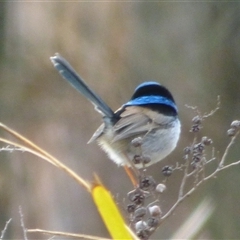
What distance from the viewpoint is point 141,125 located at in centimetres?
200

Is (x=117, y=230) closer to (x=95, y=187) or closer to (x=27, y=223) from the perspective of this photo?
(x=95, y=187)

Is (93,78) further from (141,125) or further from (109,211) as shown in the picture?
(109,211)

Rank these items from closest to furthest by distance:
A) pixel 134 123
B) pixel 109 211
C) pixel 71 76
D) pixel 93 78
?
pixel 109 211 → pixel 71 76 → pixel 134 123 → pixel 93 78

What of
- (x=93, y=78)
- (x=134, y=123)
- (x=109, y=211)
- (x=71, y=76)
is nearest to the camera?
(x=109, y=211)

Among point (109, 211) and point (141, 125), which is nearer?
point (109, 211)

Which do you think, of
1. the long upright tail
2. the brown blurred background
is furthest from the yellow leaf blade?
the brown blurred background

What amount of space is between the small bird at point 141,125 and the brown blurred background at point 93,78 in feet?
3.51

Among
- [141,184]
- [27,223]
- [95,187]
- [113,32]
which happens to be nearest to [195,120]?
[141,184]

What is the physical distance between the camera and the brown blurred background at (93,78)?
129 inches

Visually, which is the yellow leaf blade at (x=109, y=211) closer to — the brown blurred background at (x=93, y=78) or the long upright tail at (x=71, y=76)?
the long upright tail at (x=71, y=76)

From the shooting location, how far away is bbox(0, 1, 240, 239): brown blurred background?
3266 mm

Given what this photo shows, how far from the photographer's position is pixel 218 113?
3.22 m

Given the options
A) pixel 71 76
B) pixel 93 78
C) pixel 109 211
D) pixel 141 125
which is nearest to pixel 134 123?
pixel 141 125

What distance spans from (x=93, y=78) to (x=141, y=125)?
1.66 metres
